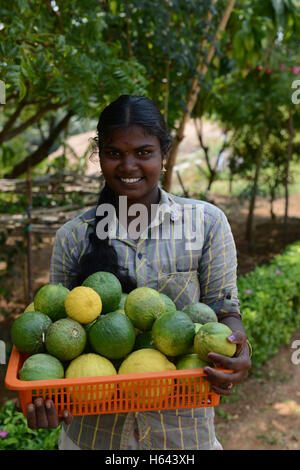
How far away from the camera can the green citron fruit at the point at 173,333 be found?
5.17ft

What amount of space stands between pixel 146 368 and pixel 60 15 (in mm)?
2714

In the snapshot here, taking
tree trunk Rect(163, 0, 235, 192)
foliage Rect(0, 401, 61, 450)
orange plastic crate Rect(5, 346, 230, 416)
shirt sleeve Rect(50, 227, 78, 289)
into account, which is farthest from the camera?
tree trunk Rect(163, 0, 235, 192)

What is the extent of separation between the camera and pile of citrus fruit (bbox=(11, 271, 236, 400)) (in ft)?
5.10

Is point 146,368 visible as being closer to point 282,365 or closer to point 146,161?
point 146,161

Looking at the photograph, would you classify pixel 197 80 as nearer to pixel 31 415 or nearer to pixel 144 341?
pixel 144 341

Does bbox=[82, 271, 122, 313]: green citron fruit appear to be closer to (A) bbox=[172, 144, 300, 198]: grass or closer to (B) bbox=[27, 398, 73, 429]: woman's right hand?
(B) bbox=[27, 398, 73, 429]: woman's right hand

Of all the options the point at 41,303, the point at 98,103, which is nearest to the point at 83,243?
the point at 41,303

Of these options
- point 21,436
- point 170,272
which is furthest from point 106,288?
point 21,436

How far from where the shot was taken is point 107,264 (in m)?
2.00

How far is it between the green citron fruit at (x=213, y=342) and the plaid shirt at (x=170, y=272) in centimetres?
40

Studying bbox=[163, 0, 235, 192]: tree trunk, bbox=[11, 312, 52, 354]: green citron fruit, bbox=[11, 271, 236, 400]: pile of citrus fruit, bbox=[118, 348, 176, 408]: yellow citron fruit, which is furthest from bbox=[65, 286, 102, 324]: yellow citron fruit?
bbox=[163, 0, 235, 192]: tree trunk

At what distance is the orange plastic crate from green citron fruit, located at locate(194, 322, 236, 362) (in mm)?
70

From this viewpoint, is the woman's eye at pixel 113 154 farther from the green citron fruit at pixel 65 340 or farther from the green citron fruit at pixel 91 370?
the green citron fruit at pixel 91 370

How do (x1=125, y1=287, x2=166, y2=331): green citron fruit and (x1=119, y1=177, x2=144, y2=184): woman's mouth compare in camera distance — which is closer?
(x1=125, y1=287, x2=166, y2=331): green citron fruit
